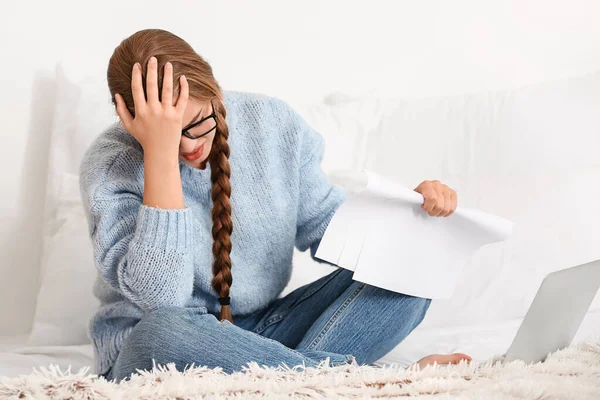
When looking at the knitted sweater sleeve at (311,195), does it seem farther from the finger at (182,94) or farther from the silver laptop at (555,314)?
Answer: the silver laptop at (555,314)

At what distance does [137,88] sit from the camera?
914 mm

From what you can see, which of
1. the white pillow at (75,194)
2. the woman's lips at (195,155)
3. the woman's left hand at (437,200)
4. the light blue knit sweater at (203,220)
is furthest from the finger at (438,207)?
the white pillow at (75,194)

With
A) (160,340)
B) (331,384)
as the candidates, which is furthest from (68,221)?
(331,384)

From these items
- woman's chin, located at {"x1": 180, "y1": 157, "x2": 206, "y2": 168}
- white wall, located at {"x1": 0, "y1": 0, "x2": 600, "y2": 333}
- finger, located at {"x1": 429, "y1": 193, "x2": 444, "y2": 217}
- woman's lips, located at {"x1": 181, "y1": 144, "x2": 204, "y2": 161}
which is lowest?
woman's chin, located at {"x1": 180, "y1": 157, "x2": 206, "y2": 168}

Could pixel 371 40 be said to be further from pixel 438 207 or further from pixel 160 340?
pixel 160 340

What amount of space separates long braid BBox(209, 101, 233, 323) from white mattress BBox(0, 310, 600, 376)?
0.28m

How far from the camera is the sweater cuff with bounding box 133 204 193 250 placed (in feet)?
3.02

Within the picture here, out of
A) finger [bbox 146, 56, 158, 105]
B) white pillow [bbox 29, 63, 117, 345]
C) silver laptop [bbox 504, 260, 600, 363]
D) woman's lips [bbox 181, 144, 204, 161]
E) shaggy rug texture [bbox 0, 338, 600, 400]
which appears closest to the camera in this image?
shaggy rug texture [bbox 0, 338, 600, 400]

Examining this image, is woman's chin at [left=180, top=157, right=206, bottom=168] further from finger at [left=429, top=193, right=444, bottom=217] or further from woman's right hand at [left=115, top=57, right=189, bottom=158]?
finger at [left=429, top=193, right=444, bottom=217]

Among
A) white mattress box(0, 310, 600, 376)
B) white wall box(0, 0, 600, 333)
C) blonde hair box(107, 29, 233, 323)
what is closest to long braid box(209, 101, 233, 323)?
blonde hair box(107, 29, 233, 323)

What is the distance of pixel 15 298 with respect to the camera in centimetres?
153

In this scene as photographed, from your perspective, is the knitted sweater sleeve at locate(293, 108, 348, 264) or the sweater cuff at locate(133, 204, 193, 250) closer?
the sweater cuff at locate(133, 204, 193, 250)

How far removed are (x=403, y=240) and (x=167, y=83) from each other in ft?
1.28

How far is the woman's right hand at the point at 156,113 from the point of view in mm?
909
